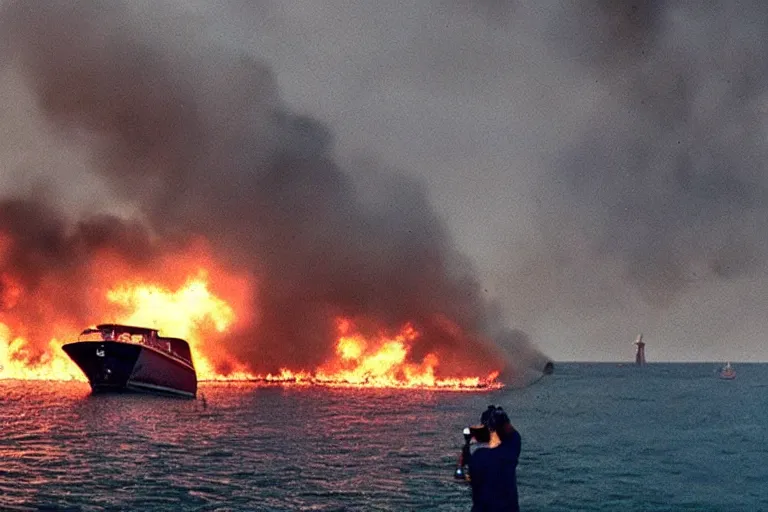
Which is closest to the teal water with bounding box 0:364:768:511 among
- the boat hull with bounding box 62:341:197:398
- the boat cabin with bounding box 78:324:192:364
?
the boat hull with bounding box 62:341:197:398

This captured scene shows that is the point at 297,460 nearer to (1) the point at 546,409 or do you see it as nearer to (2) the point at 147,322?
(1) the point at 546,409

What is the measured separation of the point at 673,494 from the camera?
3278 cm

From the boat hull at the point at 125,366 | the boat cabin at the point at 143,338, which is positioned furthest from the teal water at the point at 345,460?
the boat cabin at the point at 143,338

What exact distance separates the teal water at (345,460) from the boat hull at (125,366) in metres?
15.0

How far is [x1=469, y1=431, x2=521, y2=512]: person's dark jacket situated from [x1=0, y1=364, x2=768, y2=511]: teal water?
16439 millimetres

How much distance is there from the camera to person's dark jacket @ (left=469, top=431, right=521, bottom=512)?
11961 mm

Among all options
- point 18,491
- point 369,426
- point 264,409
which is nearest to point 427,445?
point 369,426

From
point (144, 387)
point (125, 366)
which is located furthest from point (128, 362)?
point (144, 387)

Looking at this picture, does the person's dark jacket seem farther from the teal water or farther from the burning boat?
the burning boat

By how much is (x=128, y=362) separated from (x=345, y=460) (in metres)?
65.9

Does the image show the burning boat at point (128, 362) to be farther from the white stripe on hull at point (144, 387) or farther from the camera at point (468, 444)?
the camera at point (468, 444)

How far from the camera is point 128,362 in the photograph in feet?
324

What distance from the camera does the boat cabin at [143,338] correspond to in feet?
329

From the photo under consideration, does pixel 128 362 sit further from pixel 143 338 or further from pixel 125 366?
pixel 143 338
